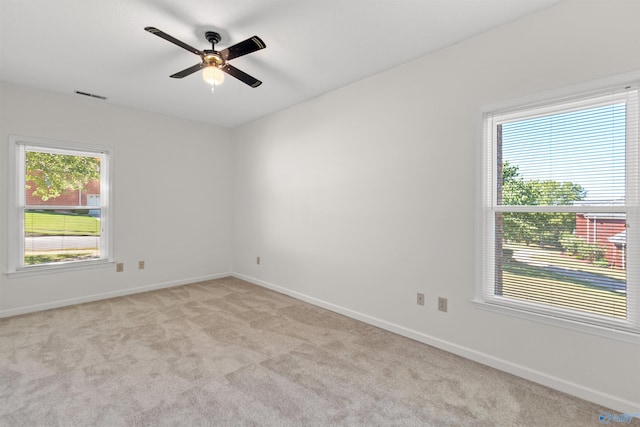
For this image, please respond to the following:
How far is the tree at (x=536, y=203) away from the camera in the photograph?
6.84ft

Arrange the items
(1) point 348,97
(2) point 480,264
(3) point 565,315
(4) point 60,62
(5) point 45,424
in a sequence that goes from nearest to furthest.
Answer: (5) point 45,424
(3) point 565,315
(2) point 480,264
(4) point 60,62
(1) point 348,97

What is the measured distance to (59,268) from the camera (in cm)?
369

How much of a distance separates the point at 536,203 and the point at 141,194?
4716 millimetres

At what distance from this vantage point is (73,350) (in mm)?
2551

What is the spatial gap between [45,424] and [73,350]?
3.37 ft

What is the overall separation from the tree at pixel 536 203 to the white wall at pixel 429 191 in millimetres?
253

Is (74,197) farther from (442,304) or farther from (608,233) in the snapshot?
(608,233)

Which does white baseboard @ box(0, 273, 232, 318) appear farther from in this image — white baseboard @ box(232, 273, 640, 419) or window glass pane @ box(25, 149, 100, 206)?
white baseboard @ box(232, 273, 640, 419)

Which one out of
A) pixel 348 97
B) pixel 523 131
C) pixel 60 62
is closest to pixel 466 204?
pixel 523 131

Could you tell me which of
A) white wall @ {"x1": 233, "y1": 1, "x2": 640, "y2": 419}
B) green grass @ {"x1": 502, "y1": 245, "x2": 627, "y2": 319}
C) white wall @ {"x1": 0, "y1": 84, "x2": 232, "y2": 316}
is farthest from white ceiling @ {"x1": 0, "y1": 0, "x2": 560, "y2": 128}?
green grass @ {"x1": 502, "y1": 245, "x2": 627, "y2": 319}

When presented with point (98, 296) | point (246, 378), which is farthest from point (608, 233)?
point (98, 296)

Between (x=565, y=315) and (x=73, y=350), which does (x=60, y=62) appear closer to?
(x=73, y=350)

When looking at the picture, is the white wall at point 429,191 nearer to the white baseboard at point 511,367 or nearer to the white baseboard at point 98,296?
the white baseboard at point 511,367

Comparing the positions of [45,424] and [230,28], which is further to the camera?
[230,28]
